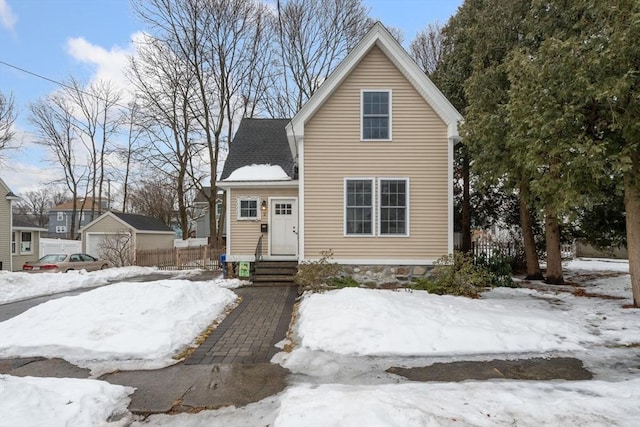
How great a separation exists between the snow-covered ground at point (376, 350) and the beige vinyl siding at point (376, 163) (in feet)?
6.83

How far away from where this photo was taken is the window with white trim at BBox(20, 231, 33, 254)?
22.1 m

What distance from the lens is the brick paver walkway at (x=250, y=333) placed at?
5648 mm

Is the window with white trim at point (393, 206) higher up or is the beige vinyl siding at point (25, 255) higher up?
the window with white trim at point (393, 206)

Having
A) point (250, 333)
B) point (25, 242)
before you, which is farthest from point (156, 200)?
point (250, 333)

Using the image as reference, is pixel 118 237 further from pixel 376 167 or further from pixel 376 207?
pixel 376 167

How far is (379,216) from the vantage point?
1100 cm

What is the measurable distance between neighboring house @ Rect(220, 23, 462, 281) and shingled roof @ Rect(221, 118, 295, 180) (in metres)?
2.96

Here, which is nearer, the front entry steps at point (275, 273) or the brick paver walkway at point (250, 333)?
the brick paver walkway at point (250, 333)

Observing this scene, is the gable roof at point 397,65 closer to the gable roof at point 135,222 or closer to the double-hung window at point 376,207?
the double-hung window at point 376,207

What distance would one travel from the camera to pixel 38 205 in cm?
6397

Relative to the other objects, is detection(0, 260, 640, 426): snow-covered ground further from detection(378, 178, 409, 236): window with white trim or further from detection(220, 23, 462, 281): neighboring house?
detection(378, 178, 409, 236): window with white trim

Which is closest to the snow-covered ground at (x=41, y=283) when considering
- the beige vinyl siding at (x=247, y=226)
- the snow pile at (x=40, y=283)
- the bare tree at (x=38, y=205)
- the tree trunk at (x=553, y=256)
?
the snow pile at (x=40, y=283)

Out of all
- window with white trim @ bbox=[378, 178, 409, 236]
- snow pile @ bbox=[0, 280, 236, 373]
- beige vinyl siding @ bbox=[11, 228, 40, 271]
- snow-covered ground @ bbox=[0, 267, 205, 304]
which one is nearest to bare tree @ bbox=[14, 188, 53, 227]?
beige vinyl siding @ bbox=[11, 228, 40, 271]

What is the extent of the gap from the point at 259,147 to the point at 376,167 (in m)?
6.32
